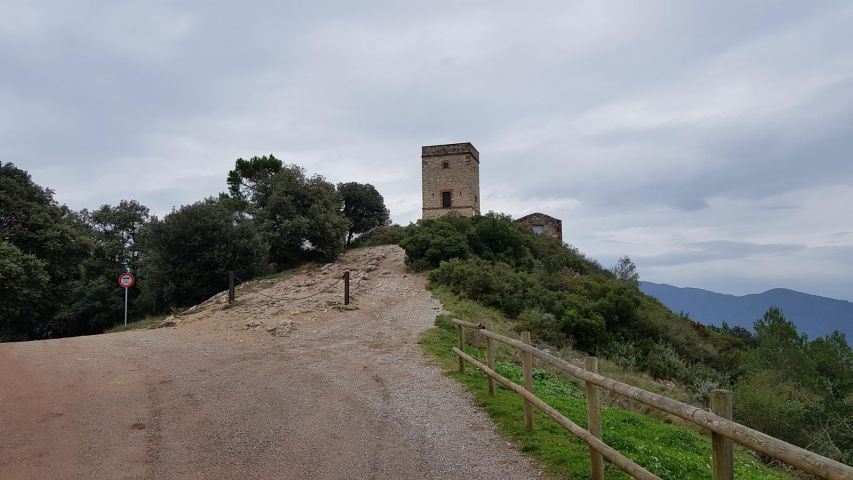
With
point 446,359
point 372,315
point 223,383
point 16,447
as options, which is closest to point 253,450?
point 16,447

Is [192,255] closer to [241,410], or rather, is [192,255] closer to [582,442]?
[241,410]

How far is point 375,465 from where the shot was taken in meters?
5.39

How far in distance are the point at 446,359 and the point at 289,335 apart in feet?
16.5

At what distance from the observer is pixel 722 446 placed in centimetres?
319

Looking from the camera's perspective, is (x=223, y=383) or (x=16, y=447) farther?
(x=223, y=383)

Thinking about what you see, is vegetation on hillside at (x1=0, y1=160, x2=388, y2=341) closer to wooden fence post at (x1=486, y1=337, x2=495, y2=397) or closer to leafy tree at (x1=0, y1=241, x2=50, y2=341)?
leafy tree at (x1=0, y1=241, x2=50, y2=341)

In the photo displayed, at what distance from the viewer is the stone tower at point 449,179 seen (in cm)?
4366

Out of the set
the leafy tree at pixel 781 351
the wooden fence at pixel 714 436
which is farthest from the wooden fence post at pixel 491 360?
the leafy tree at pixel 781 351

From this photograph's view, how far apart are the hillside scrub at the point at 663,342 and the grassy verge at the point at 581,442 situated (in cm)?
434

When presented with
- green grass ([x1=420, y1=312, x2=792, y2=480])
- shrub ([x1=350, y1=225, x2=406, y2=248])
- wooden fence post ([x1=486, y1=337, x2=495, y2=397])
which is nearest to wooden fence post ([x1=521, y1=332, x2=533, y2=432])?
green grass ([x1=420, y1=312, x2=792, y2=480])

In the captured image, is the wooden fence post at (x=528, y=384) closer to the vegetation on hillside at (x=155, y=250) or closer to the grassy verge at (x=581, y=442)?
the grassy verge at (x=581, y=442)

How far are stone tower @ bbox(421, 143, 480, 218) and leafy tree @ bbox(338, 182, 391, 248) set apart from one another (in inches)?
282

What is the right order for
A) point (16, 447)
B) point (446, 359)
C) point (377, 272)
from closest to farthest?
point (16, 447) → point (446, 359) → point (377, 272)

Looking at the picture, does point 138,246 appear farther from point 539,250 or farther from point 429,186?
point 539,250
